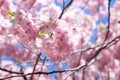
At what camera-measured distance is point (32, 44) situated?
3539mm

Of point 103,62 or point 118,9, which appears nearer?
point 103,62

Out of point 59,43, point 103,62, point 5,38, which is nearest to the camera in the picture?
point 59,43

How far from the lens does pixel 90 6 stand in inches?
415

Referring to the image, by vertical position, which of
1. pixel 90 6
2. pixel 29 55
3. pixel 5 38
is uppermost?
pixel 5 38

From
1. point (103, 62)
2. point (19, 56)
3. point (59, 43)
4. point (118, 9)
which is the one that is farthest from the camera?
point (118, 9)

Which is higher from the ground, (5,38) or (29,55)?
(5,38)

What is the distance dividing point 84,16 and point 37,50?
5072 millimetres

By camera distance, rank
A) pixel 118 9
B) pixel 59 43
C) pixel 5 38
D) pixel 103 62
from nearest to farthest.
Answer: pixel 59 43, pixel 5 38, pixel 103 62, pixel 118 9

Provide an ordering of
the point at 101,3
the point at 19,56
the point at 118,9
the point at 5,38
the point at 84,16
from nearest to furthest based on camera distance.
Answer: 1. the point at 5,38
2. the point at 19,56
3. the point at 84,16
4. the point at 118,9
5. the point at 101,3

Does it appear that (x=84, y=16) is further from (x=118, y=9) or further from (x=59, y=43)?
(x=59, y=43)

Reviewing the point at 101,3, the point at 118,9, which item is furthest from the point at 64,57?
the point at 101,3

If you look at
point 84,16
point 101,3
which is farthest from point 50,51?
point 101,3

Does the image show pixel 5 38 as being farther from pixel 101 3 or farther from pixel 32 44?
pixel 101 3

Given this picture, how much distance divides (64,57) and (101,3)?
679cm
